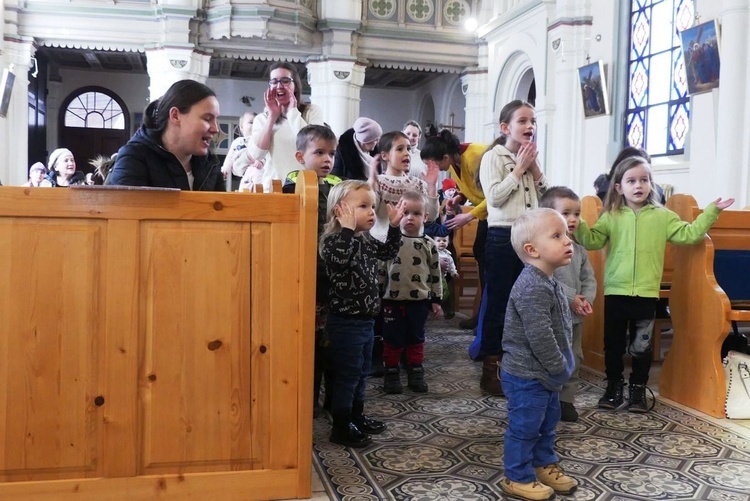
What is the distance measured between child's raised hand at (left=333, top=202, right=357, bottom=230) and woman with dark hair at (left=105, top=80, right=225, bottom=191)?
1.91ft

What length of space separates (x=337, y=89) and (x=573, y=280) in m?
10.4

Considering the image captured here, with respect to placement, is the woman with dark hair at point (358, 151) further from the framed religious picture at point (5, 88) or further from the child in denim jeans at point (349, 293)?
the framed religious picture at point (5, 88)

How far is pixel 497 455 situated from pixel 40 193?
1992 millimetres

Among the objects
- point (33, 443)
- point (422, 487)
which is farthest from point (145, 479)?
point (422, 487)

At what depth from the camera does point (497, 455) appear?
2959 millimetres

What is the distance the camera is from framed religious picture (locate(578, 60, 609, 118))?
395 inches

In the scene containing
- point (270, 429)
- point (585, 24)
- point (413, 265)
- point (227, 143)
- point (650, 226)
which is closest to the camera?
point (270, 429)

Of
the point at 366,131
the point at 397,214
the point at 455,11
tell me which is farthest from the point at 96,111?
the point at 397,214

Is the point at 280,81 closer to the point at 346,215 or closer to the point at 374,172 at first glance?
the point at 374,172

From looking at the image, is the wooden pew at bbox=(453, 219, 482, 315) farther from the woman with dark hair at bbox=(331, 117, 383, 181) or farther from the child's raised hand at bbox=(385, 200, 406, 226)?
the child's raised hand at bbox=(385, 200, 406, 226)

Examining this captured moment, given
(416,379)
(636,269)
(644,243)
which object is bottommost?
(416,379)

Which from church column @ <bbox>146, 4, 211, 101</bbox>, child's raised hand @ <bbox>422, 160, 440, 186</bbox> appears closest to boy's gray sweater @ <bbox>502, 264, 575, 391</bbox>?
child's raised hand @ <bbox>422, 160, 440, 186</bbox>

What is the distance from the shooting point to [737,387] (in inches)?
143

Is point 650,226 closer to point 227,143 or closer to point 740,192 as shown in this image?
point 740,192
